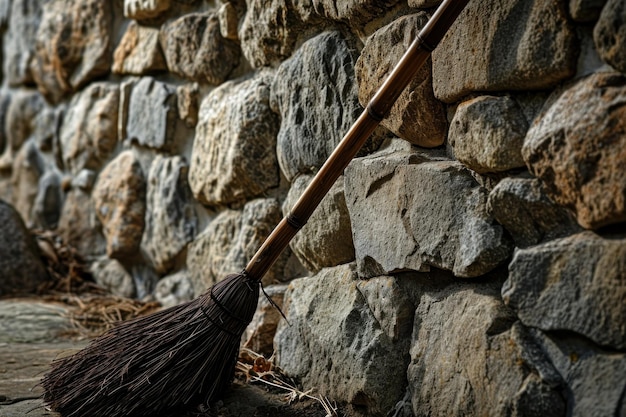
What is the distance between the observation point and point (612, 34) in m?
0.95

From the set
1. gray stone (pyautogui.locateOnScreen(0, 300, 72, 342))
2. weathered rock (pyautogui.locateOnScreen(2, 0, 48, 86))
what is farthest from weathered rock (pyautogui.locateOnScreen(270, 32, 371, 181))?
weathered rock (pyautogui.locateOnScreen(2, 0, 48, 86))

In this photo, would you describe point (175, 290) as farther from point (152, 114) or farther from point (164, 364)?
point (164, 364)

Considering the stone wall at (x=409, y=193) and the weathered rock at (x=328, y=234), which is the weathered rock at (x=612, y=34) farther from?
the weathered rock at (x=328, y=234)

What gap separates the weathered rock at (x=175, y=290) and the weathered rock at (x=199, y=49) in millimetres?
675

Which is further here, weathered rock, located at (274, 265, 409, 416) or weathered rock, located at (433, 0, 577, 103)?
weathered rock, located at (274, 265, 409, 416)

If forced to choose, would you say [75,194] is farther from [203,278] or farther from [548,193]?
[548,193]

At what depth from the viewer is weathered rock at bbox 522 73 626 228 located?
940mm

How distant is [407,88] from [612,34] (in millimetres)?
461

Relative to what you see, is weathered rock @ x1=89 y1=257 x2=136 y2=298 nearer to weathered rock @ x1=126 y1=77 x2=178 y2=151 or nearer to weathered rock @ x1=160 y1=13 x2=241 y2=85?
weathered rock @ x1=126 y1=77 x2=178 y2=151

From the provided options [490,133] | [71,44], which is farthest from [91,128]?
[490,133]

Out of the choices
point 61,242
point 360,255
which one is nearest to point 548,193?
point 360,255

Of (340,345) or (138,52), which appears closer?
(340,345)

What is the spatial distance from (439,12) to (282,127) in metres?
0.71

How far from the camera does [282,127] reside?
1793mm
